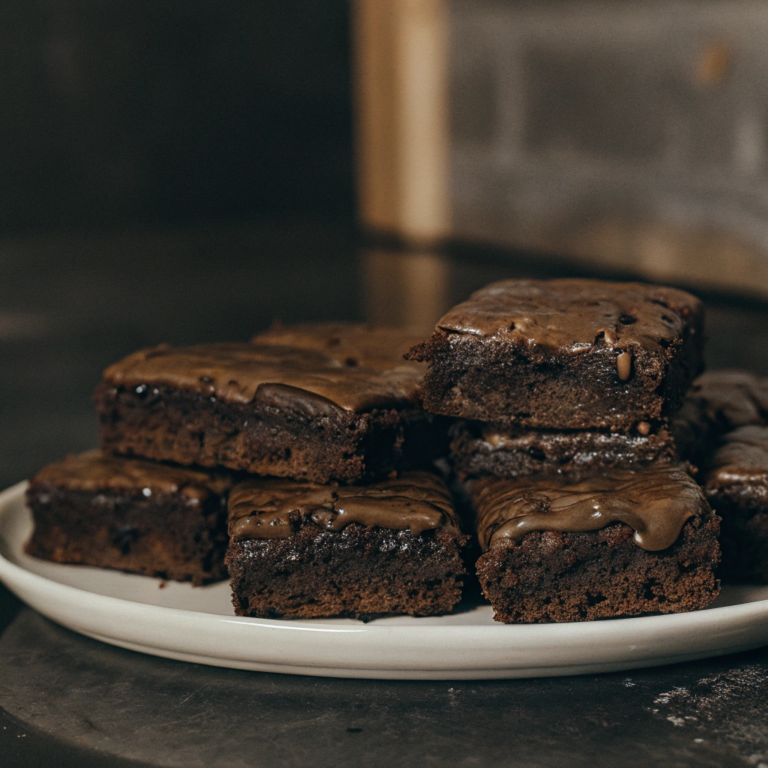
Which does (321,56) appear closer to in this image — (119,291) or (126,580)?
(119,291)

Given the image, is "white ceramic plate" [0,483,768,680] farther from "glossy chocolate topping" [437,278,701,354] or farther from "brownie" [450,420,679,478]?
"glossy chocolate topping" [437,278,701,354]

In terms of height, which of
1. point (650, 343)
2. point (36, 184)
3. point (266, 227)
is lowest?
point (266, 227)

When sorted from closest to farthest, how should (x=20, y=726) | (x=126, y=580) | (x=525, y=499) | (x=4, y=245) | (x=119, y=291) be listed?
1. (x=20, y=726)
2. (x=525, y=499)
3. (x=126, y=580)
4. (x=119, y=291)
5. (x=4, y=245)

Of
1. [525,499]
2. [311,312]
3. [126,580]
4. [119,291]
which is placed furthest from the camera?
[119,291]

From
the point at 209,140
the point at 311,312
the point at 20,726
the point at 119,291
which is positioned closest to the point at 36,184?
the point at 209,140

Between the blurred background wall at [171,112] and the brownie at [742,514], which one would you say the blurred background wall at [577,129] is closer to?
the blurred background wall at [171,112]

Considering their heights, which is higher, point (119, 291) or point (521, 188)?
point (521, 188)

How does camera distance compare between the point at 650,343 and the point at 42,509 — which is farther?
the point at 42,509

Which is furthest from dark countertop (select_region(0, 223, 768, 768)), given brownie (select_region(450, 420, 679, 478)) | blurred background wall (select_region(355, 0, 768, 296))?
blurred background wall (select_region(355, 0, 768, 296))
